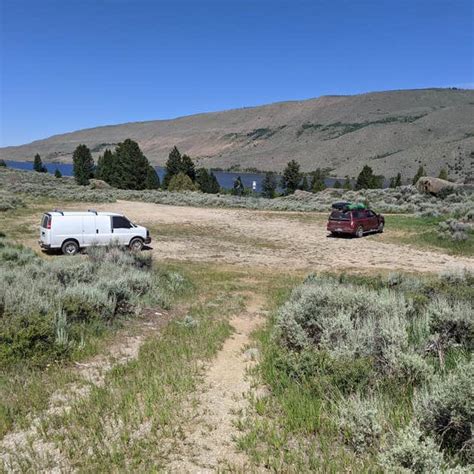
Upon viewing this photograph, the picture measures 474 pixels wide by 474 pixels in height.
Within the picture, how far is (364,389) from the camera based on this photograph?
481 centimetres

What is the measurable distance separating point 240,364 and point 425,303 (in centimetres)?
364

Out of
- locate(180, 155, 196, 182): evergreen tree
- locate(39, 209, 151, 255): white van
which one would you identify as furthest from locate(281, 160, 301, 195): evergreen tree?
locate(39, 209, 151, 255): white van

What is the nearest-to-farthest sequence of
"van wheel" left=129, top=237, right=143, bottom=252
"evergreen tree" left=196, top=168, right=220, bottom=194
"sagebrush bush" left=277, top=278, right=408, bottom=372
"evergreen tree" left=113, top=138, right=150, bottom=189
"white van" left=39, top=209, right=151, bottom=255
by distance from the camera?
"sagebrush bush" left=277, top=278, right=408, bottom=372, "white van" left=39, top=209, right=151, bottom=255, "van wheel" left=129, top=237, right=143, bottom=252, "evergreen tree" left=113, top=138, right=150, bottom=189, "evergreen tree" left=196, top=168, right=220, bottom=194

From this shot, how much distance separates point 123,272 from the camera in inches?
432

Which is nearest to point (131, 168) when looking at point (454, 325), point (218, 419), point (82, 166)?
point (82, 166)

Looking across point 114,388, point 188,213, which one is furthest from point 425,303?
point 188,213

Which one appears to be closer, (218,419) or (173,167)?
(218,419)

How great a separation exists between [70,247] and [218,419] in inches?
555

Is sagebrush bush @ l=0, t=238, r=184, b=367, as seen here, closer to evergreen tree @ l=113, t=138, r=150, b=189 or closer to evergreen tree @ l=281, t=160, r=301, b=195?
evergreen tree @ l=113, t=138, r=150, b=189

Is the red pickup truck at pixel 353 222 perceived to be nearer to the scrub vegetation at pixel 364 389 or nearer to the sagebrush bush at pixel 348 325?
the sagebrush bush at pixel 348 325

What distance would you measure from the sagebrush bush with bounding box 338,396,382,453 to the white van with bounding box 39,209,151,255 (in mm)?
13574

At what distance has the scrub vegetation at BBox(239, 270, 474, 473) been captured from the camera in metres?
→ 3.76

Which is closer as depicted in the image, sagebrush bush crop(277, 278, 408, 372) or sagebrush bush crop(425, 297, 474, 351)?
sagebrush bush crop(277, 278, 408, 372)

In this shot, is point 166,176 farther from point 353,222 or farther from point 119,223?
point 119,223
